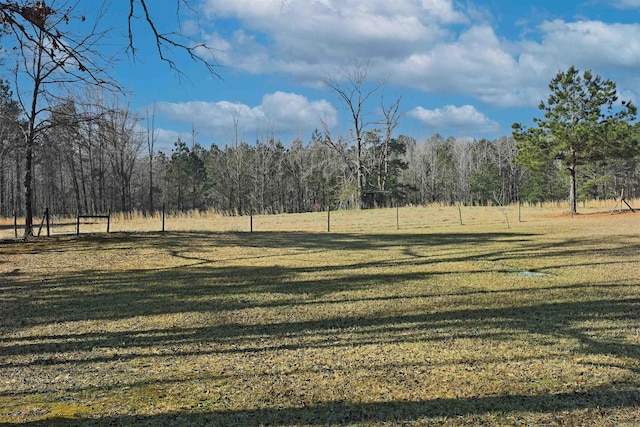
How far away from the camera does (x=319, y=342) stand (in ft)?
14.6

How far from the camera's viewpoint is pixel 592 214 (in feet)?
81.3

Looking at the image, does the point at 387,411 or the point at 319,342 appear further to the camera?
the point at 319,342

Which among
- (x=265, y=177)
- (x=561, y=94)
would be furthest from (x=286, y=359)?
(x=265, y=177)

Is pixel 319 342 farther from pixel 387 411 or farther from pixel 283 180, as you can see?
pixel 283 180

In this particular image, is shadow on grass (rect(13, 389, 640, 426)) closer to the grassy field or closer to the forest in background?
the grassy field

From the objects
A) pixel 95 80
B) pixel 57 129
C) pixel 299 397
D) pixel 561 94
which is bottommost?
pixel 299 397

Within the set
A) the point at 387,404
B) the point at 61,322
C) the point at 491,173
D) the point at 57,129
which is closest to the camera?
the point at 387,404

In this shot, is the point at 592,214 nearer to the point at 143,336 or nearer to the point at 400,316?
the point at 400,316

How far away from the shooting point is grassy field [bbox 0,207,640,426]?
299 centimetres

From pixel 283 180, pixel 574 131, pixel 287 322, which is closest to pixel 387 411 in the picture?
pixel 287 322

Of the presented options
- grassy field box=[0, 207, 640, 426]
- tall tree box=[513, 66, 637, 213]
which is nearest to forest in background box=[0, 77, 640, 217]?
tall tree box=[513, 66, 637, 213]

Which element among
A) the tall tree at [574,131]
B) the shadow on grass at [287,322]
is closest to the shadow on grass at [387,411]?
the shadow on grass at [287,322]

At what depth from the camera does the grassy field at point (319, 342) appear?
9.80 ft

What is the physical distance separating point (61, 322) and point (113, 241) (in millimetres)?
6919
